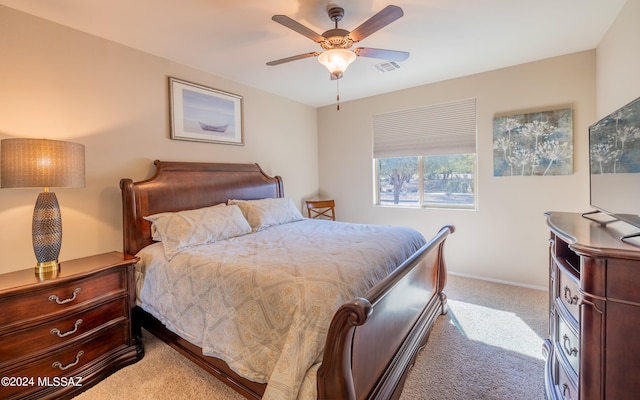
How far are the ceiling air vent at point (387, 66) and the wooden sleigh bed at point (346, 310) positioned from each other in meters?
1.90

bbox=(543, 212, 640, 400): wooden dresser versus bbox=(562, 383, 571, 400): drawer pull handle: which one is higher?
bbox=(543, 212, 640, 400): wooden dresser

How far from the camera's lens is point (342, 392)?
1.16 m

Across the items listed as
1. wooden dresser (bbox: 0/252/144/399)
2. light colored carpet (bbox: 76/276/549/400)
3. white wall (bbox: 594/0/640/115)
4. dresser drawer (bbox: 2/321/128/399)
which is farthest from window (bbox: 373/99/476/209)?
dresser drawer (bbox: 2/321/128/399)

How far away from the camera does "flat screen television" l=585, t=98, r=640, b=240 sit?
1.21 metres

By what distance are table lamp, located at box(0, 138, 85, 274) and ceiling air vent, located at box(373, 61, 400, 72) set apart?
2889 mm

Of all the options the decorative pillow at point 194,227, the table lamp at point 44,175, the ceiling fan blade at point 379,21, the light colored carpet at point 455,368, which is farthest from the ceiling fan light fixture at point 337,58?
the light colored carpet at point 455,368

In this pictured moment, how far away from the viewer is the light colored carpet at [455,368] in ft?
5.73

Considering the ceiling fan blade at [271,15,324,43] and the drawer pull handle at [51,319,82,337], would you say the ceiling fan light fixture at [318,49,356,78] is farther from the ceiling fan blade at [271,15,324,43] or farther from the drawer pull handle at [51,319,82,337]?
the drawer pull handle at [51,319,82,337]

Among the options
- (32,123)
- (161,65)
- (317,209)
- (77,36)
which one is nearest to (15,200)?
(32,123)

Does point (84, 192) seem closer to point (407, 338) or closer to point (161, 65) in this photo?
point (161, 65)

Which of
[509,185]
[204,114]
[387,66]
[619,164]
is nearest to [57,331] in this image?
[204,114]

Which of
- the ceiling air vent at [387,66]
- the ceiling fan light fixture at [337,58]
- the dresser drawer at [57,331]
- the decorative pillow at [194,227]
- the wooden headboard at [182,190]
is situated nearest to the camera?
the dresser drawer at [57,331]

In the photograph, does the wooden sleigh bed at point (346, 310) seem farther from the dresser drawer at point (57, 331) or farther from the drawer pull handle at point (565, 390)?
the drawer pull handle at point (565, 390)

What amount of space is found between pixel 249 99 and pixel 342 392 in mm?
3520
